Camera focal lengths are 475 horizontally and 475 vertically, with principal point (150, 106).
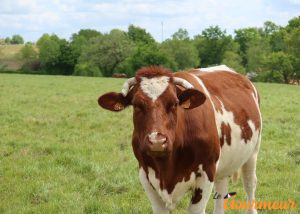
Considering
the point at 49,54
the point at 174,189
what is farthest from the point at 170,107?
the point at 49,54

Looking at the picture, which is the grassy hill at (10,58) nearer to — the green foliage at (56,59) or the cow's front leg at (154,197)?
the green foliage at (56,59)

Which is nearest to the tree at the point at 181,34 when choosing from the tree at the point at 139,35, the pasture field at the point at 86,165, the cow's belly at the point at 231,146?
the tree at the point at 139,35

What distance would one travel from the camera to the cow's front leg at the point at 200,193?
4.39 metres

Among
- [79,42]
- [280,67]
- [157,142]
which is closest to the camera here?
[157,142]

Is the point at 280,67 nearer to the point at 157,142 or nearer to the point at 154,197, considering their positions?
the point at 154,197

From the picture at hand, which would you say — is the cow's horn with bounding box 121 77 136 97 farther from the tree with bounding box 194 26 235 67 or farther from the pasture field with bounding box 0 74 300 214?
the tree with bounding box 194 26 235 67

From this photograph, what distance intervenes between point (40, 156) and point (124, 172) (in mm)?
2100

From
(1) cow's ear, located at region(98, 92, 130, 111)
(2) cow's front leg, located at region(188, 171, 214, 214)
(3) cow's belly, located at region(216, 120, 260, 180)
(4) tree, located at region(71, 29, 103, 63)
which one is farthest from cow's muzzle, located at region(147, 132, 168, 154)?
(4) tree, located at region(71, 29, 103, 63)

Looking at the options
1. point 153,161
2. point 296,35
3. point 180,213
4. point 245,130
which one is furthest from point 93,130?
point 296,35

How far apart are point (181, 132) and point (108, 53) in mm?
84262

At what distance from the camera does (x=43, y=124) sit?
13.1 meters

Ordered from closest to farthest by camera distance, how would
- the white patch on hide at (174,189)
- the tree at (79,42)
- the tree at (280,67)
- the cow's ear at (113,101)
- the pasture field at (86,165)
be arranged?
1. the cow's ear at (113,101)
2. the white patch on hide at (174,189)
3. the pasture field at (86,165)
4. the tree at (280,67)
5. the tree at (79,42)

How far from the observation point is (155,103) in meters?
3.77

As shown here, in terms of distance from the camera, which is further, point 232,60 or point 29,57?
point 29,57
